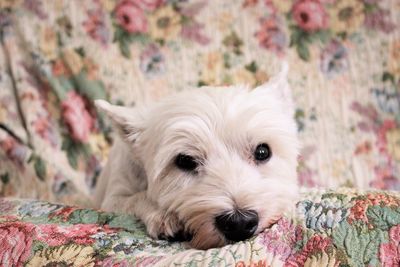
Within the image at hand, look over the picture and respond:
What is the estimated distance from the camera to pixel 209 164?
1.77 metres

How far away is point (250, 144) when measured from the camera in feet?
5.93

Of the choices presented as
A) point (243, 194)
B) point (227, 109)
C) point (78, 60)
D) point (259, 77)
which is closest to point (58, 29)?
point (78, 60)

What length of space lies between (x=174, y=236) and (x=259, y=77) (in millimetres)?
1498

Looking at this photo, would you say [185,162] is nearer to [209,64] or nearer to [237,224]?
[237,224]

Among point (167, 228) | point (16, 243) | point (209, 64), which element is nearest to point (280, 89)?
point (167, 228)

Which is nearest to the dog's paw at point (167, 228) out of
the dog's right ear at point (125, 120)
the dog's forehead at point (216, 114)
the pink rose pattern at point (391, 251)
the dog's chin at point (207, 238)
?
the dog's chin at point (207, 238)

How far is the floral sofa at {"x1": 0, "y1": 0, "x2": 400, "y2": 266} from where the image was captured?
2.85 m

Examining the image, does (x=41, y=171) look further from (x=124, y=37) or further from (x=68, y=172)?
(x=124, y=37)

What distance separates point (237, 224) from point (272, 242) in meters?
0.13

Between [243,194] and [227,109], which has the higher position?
[227,109]

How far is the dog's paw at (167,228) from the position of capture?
1.69 meters

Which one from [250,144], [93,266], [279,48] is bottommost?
[93,266]

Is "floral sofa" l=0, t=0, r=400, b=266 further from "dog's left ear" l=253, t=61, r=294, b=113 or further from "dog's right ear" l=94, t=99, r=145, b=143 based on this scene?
"dog's right ear" l=94, t=99, r=145, b=143

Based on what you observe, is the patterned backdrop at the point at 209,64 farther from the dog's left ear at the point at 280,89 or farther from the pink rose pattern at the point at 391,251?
the pink rose pattern at the point at 391,251
